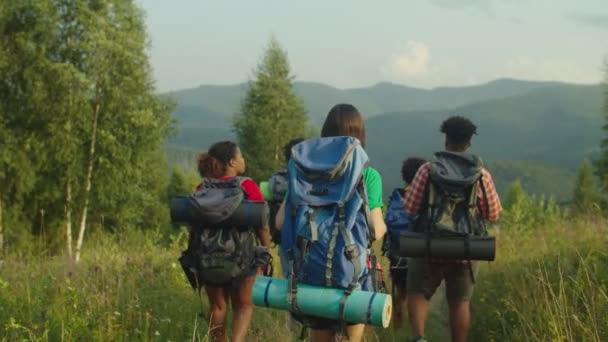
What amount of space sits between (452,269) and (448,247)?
39 cm

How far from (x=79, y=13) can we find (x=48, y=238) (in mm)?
9092

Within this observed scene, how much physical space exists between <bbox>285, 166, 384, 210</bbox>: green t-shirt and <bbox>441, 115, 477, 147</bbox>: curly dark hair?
1.79 metres

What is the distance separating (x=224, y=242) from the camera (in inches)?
198

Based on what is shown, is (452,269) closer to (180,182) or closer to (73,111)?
(73,111)

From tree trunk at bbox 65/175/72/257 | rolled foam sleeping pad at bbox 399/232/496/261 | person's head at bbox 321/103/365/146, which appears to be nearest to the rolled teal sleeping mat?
person's head at bbox 321/103/365/146

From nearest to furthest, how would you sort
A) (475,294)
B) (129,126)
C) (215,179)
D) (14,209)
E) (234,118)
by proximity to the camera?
(215,179)
(475,294)
(14,209)
(129,126)
(234,118)

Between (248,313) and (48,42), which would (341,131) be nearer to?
(248,313)

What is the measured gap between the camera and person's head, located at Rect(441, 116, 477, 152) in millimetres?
5512

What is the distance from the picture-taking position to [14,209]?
960 inches


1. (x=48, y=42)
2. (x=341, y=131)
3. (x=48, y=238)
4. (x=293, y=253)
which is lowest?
(x=48, y=238)

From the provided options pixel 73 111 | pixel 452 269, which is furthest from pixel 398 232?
pixel 73 111

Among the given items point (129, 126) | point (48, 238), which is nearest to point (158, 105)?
point (129, 126)

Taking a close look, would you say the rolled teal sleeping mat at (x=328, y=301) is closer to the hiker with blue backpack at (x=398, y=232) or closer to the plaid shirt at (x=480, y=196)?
the plaid shirt at (x=480, y=196)

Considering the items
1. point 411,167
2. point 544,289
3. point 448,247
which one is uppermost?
point 411,167
